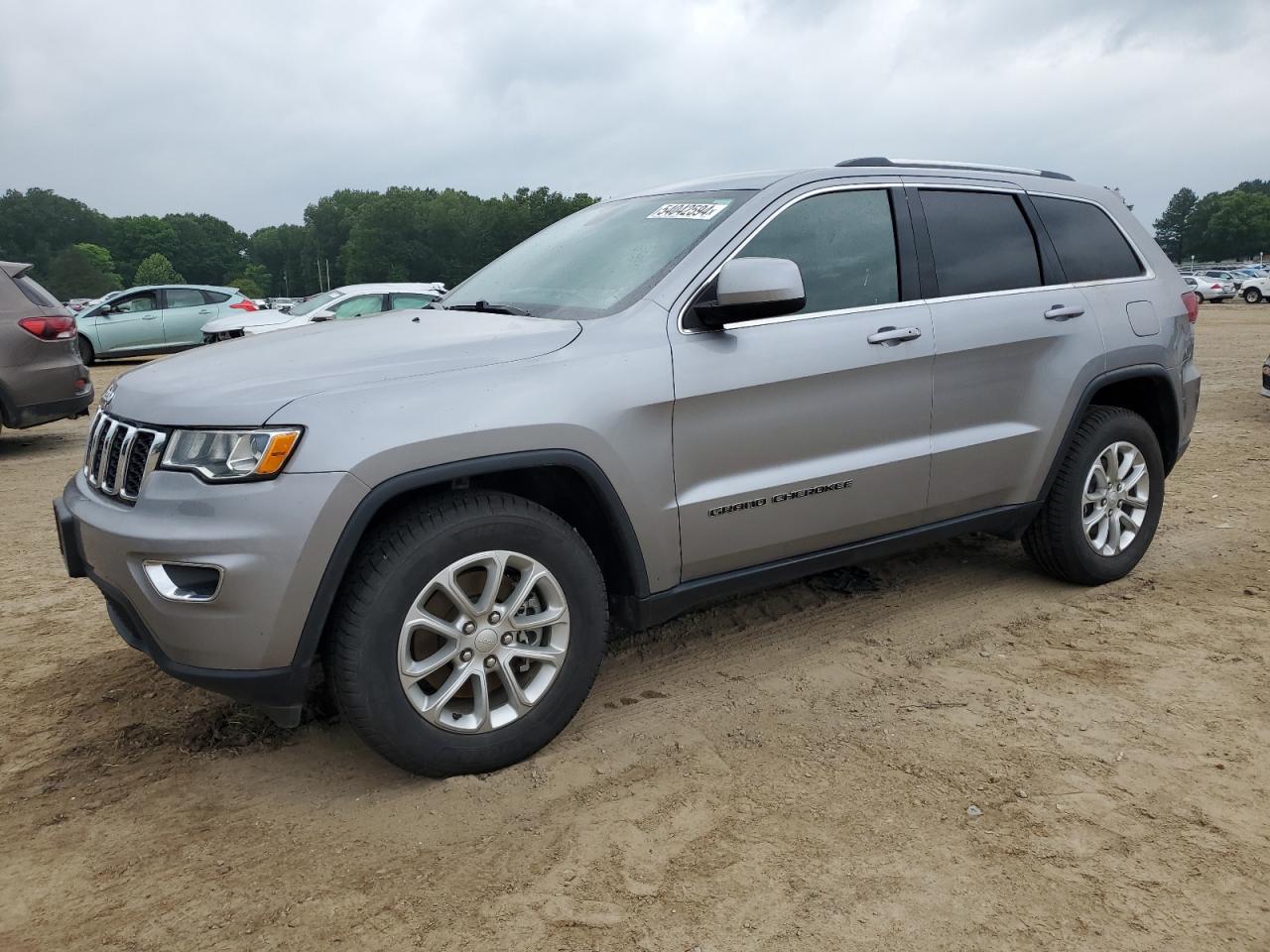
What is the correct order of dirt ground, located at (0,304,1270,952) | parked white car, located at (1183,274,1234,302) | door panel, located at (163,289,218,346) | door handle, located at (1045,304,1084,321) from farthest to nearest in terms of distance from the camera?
parked white car, located at (1183,274,1234,302), door panel, located at (163,289,218,346), door handle, located at (1045,304,1084,321), dirt ground, located at (0,304,1270,952)

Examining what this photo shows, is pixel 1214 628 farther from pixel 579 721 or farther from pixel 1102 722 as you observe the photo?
pixel 579 721

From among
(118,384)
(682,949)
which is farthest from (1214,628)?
(118,384)

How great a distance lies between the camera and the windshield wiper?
11.7 feet

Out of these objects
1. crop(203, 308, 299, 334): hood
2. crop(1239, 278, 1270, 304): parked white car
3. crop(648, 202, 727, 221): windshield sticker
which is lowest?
crop(1239, 278, 1270, 304): parked white car

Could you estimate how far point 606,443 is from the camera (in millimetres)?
3064

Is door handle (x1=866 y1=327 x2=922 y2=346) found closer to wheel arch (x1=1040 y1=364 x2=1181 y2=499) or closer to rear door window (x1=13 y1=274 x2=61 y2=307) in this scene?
wheel arch (x1=1040 y1=364 x2=1181 y2=499)

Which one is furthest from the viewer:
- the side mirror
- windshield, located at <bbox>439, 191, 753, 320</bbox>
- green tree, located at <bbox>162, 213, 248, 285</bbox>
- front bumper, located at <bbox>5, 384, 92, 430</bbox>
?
green tree, located at <bbox>162, 213, 248, 285</bbox>

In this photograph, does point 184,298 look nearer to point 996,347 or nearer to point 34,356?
point 34,356

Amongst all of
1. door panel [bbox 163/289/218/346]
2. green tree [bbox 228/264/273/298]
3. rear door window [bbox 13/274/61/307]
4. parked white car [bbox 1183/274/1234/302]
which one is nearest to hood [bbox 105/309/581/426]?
rear door window [bbox 13/274/61/307]

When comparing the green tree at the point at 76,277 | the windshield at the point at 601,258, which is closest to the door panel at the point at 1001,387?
the windshield at the point at 601,258

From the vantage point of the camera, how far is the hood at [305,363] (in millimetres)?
2727

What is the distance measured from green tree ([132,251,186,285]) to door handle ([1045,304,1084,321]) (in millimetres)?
124053

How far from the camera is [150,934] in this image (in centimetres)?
237

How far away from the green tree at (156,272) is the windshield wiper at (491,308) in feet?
405
